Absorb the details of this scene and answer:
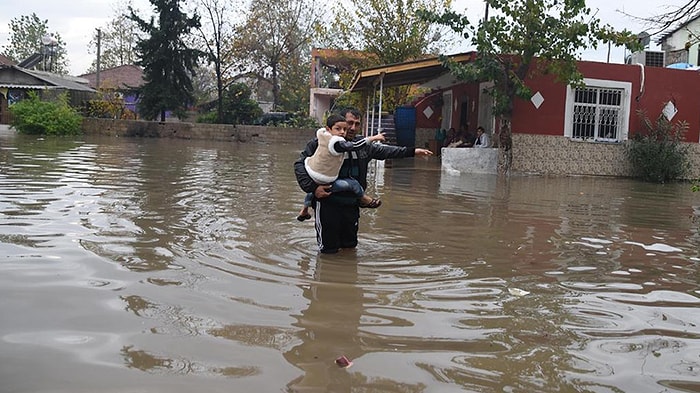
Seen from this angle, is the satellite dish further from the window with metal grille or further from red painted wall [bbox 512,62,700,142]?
the window with metal grille

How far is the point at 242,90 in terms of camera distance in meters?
39.2

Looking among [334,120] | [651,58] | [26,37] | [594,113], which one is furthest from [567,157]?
[26,37]

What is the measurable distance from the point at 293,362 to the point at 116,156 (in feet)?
50.8

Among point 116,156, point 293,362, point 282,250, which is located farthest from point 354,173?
point 116,156

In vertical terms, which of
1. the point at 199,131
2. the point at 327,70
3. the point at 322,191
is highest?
the point at 327,70

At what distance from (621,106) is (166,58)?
24737 mm

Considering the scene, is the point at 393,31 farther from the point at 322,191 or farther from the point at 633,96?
the point at 322,191

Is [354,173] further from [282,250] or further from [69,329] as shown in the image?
[69,329]

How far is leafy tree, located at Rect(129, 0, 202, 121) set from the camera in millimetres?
35281

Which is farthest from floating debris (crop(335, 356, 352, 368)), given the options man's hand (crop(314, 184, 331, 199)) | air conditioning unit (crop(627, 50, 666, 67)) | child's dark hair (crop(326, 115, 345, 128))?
air conditioning unit (crop(627, 50, 666, 67))

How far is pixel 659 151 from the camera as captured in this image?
17.1 metres

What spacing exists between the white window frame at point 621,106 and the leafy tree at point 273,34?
2733cm

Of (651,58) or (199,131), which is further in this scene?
(199,131)

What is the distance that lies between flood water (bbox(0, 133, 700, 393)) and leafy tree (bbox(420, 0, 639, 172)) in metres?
7.42
